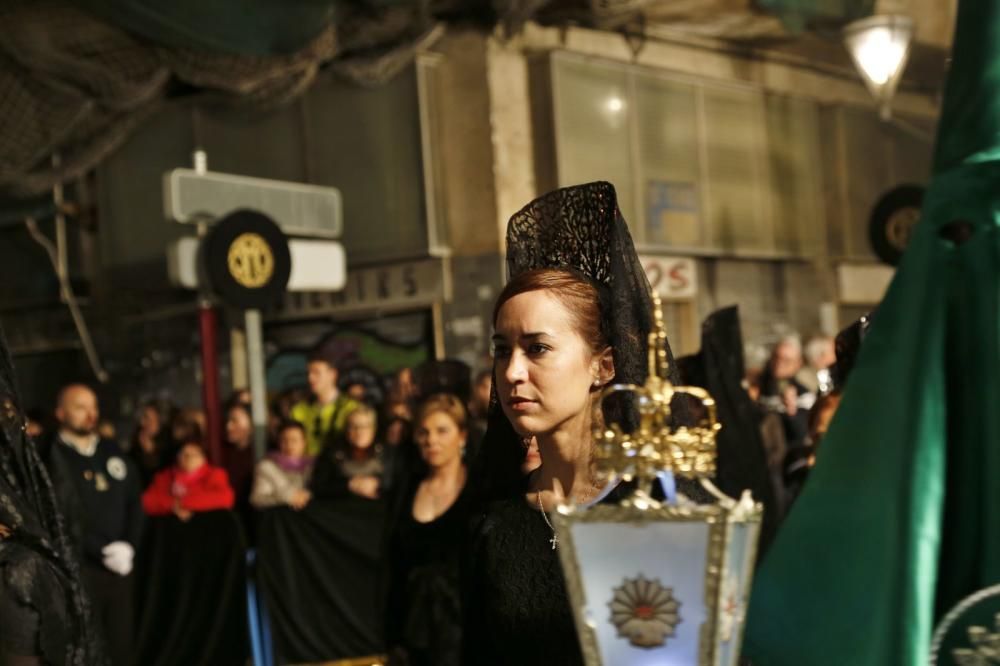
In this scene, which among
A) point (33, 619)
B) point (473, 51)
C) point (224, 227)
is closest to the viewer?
point (33, 619)

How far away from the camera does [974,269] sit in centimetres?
188

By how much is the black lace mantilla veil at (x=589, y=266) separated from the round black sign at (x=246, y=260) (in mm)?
9054

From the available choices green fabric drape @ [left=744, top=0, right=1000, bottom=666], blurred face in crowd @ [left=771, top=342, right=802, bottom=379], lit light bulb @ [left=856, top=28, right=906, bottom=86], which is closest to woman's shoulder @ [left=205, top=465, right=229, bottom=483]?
blurred face in crowd @ [left=771, top=342, right=802, bottom=379]

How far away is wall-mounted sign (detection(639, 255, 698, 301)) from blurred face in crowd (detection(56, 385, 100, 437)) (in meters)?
7.80

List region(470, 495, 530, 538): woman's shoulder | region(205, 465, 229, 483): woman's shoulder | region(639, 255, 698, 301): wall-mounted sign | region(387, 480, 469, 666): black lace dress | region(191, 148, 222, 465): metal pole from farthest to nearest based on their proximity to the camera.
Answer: region(639, 255, 698, 301): wall-mounted sign
region(191, 148, 222, 465): metal pole
region(205, 465, 229, 483): woman's shoulder
region(387, 480, 469, 666): black lace dress
region(470, 495, 530, 538): woman's shoulder

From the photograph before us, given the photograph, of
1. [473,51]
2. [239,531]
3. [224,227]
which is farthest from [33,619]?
[473,51]

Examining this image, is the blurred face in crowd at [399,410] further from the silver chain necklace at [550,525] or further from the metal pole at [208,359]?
the silver chain necklace at [550,525]

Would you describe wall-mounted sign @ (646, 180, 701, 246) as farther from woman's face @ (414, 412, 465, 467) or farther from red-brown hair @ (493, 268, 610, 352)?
red-brown hair @ (493, 268, 610, 352)

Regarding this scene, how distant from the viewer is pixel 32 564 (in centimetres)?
422

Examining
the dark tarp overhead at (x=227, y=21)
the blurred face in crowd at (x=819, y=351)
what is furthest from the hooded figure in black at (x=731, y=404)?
the dark tarp overhead at (x=227, y=21)

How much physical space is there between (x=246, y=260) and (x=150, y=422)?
162 centimetres

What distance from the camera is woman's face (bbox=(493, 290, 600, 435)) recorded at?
3.17 m

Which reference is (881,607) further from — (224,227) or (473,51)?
(473,51)

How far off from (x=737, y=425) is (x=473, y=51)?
8.82m
